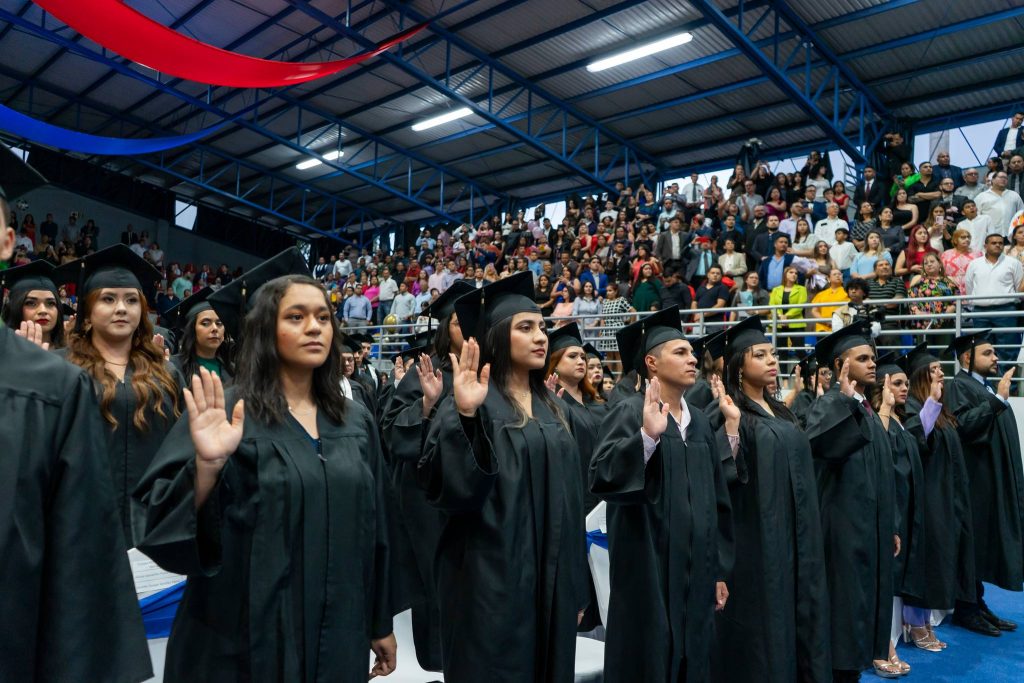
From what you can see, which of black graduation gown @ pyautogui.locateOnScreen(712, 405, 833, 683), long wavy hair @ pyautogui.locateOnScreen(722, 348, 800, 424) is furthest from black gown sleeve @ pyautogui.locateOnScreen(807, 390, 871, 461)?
black graduation gown @ pyautogui.locateOnScreen(712, 405, 833, 683)

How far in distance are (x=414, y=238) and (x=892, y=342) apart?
18.7 meters

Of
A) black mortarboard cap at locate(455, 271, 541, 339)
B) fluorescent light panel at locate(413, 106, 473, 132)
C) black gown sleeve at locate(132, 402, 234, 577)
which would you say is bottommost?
black gown sleeve at locate(132, 402, 234, 577)

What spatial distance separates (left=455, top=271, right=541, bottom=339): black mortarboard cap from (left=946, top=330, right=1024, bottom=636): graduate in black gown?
4.40 m

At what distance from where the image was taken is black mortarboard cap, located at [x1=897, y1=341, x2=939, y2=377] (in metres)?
6.00

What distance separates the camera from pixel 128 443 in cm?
339

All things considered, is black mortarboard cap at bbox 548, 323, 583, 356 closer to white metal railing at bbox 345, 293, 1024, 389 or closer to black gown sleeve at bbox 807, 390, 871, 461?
black gown sleeve at bbox 807, 390, 871, 461

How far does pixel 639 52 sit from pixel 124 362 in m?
12.5

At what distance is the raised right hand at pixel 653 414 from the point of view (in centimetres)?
320

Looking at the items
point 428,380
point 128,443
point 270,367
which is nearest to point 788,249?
point 428,380

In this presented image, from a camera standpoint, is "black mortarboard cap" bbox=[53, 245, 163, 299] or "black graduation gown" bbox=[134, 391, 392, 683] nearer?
"black graduation gown" bbox=[134, 391, 392, 683]

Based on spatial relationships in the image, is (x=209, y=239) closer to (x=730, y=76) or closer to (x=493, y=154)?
(x=493, y=154)

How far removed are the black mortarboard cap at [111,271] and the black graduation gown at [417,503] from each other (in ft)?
4.75

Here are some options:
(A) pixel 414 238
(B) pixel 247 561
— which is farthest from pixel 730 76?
(B) pixel 247 561

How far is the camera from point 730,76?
1499cm
